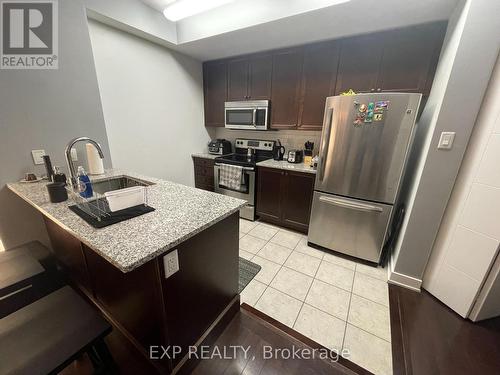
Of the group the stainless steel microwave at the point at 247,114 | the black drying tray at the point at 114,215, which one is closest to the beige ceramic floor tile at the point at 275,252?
the black drying tray at the point at 114,215

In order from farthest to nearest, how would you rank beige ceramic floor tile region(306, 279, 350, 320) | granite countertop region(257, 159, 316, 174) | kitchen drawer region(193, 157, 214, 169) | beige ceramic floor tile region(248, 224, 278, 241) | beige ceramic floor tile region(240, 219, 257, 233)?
1. kitchen drawer region(193, 157, 214, 169)
2. beige ceramic floor tile region(240, 219, 257, 233)
3. beige ceramic floor tile region(248, 224, 278, 241)
4. granite countertop region(257, 159, 316, 174)
5. beige ceramic floor tile region(306, 279, 350, 320)

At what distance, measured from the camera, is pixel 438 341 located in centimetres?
138

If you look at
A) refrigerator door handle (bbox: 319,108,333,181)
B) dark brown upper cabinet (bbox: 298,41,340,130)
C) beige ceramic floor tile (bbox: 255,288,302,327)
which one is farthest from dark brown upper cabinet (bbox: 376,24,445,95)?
beige ceramic floor tile (bbox: 255,288,302,327)

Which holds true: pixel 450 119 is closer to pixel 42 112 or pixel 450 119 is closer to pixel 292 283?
pixel 292 283

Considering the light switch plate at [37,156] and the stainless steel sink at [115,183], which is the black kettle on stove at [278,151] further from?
the light switch plate at [37,156]

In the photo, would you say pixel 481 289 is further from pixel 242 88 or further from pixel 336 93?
pixel 242 88

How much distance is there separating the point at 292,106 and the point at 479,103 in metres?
1.68

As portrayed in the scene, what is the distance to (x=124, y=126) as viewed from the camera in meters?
2.39

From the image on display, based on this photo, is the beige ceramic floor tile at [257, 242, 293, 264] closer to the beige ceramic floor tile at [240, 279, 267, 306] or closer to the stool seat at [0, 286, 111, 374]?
the beige ceramic floor tile at [240, 279, 267, 306]

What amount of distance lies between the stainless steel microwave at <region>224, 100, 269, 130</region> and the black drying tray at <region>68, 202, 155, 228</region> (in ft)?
6.90

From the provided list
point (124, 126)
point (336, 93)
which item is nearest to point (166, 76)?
point (124, 126)

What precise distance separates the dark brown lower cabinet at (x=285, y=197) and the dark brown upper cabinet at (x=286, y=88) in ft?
2.29

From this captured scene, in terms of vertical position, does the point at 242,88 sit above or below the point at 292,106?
above

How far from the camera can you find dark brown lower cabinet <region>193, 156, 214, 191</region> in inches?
128
